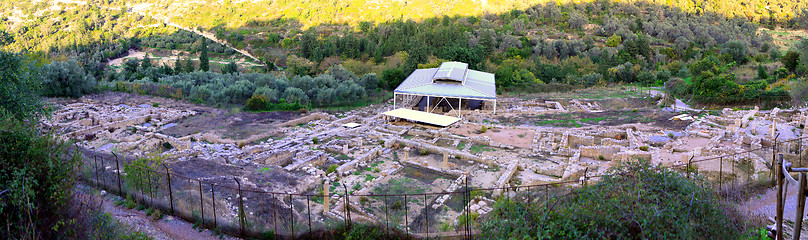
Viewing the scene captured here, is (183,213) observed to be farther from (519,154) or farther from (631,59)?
(631,59)

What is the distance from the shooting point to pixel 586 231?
27.0ft

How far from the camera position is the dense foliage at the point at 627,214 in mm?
8148

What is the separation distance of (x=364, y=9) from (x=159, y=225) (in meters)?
102

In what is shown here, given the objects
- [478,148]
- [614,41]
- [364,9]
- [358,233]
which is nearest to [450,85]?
[478,148]

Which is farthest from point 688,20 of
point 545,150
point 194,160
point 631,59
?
point 194,160

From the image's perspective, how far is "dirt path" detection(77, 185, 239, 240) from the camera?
42.8 ft

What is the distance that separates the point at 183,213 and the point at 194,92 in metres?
27.3

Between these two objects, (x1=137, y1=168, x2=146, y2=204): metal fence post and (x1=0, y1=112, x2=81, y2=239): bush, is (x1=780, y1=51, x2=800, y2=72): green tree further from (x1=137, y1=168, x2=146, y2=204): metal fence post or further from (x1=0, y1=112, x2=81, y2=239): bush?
(x1=0, y1=112, x2=81, y2=239): bush

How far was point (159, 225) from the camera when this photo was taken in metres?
13.7

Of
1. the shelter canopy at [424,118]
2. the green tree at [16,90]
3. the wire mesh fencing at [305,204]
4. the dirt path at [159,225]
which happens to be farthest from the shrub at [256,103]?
the dirt path at [159,225]

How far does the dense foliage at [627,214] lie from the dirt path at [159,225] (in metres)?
8.51

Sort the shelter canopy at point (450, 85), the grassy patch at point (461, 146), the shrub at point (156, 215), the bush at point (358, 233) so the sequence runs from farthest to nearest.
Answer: the shelter canopy at point (450, 85), the grassy patch at point (461, 146), the shrub at point (156, 215), the bush at point (358, 233)

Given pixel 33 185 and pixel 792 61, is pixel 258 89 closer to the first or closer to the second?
pixel 33 185

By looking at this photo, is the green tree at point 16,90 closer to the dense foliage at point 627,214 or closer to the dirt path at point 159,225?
the dirt path at point 159,225
